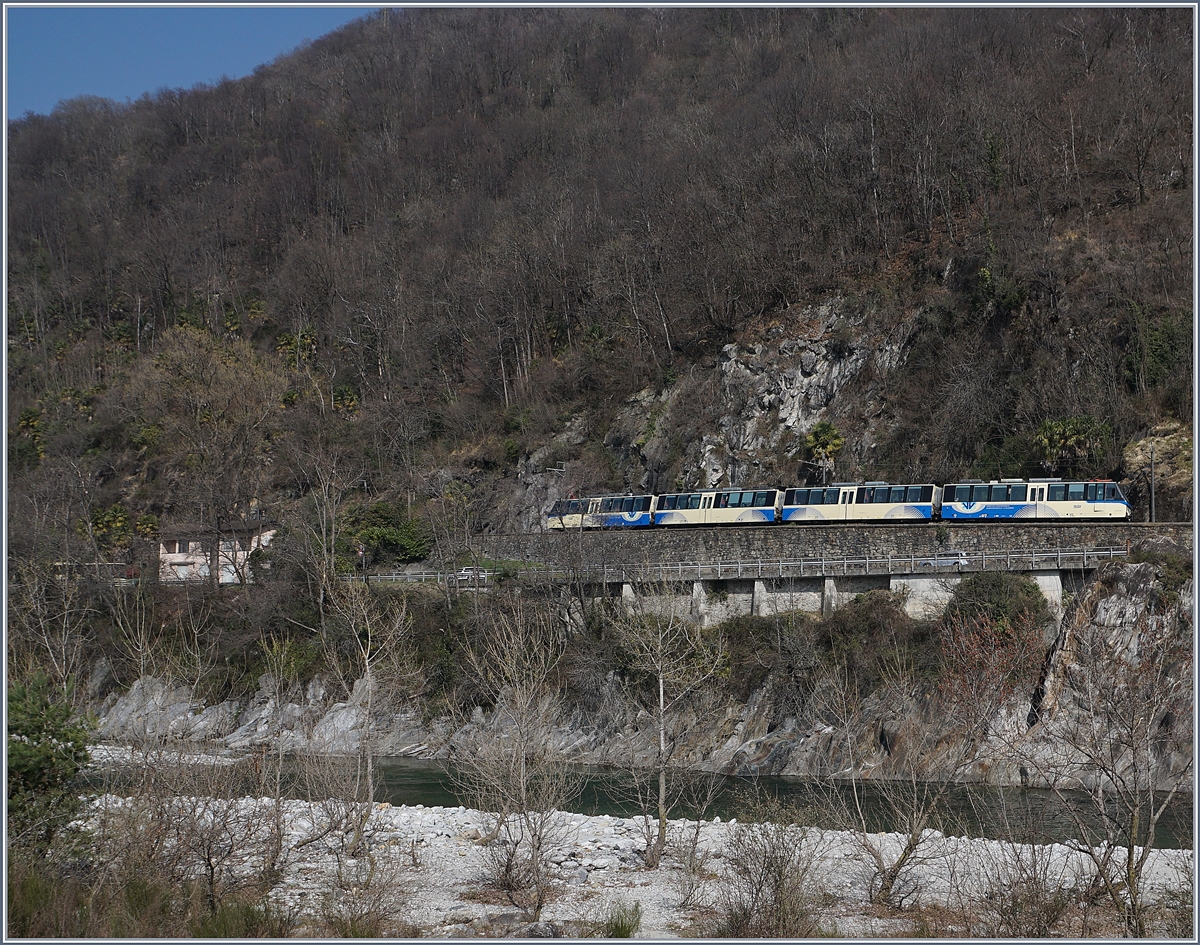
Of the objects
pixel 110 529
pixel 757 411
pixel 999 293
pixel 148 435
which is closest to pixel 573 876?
pixel 757 411

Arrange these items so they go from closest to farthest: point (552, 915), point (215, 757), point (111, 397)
→ point (552, 915)
point (215, 757)
point (111, 397)

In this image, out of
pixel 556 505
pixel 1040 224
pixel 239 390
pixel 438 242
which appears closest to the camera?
pixel 556 505

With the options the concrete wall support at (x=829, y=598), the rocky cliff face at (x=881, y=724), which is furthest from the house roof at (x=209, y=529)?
the concrete wall support at (x=829, y=598)

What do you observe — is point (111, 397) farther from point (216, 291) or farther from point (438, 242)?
point (438, 242)

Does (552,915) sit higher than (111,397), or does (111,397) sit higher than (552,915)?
(111,397)

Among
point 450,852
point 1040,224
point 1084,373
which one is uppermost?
point 1040,224

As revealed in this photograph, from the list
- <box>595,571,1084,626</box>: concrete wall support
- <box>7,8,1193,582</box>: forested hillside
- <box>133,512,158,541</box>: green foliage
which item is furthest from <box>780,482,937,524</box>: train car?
<box>133,512,158,541</box>: green foliage

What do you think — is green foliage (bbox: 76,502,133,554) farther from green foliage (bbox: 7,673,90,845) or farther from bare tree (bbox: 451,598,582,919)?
green foliage (bbox: 7,673,90,845)

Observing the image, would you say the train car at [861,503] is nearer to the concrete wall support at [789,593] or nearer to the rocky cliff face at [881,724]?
the concrete wall support at [789,593]

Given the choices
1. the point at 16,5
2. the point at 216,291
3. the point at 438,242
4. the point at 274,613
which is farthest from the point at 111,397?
the point at 16,5
